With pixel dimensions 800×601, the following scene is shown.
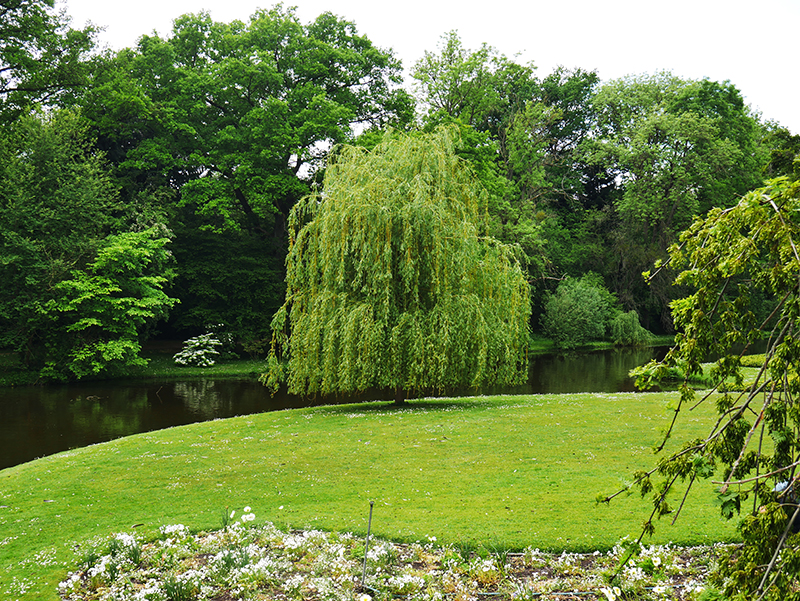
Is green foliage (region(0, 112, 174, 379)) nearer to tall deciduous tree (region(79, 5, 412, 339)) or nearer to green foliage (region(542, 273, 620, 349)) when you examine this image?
tall deciduous tree (region(79, 5, 412, 339))

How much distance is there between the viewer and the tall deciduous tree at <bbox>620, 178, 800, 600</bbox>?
250cm

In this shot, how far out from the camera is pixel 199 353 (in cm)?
2847

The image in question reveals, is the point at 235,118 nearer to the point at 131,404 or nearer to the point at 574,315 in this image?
the point at 131,404

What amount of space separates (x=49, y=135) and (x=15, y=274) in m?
6.50

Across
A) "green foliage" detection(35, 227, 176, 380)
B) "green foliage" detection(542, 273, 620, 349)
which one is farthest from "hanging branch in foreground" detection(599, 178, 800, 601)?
"green foliage" detection(542, 273, 620, 349)

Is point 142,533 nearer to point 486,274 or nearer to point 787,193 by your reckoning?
point 787,193

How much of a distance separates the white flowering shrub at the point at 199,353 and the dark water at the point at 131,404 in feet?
9.90

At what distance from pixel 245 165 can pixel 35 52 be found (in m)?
9.86

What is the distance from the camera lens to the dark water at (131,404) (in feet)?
48.8

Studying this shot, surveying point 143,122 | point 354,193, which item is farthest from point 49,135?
point 354,193

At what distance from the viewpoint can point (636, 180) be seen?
4069 centimetres

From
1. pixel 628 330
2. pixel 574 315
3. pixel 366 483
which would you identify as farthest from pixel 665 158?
pixel 366 483

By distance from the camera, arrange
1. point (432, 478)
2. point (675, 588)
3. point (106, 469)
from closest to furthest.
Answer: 1. point (675, 588)
2. point (432, 478)
3. point (106, 469)

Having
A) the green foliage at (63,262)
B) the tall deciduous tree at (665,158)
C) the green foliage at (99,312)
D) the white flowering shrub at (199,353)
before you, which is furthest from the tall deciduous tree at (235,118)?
the tall deciduous tree at (665,158)
